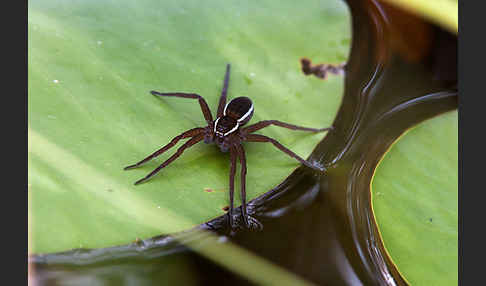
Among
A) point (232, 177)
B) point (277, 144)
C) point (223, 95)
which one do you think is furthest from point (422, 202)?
point (223, 95)

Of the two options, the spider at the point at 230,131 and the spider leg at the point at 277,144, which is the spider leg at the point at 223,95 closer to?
the spider at the point at 230,131

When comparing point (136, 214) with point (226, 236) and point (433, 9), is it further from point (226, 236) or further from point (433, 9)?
point (433, 9)

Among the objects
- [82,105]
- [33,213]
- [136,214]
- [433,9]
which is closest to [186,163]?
[136,214]

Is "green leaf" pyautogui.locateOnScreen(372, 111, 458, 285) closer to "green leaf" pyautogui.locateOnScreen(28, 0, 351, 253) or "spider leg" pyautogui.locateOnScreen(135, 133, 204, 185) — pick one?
"green leaf" pyautogui.locateOnScreen(28, 0, 351, 253)

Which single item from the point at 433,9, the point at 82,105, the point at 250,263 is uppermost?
the point at 433,9

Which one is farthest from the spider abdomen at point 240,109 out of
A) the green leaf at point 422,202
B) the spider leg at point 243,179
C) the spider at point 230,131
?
the green leaf at point 422,202
